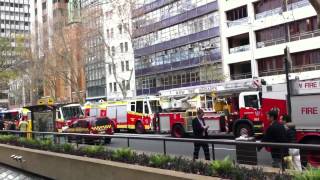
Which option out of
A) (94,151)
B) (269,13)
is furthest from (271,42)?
(94,151)

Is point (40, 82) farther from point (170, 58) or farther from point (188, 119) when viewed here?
point (188, 119)

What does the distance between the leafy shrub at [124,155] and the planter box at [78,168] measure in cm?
24

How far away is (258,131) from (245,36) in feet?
102

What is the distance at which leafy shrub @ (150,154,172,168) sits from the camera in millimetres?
9258

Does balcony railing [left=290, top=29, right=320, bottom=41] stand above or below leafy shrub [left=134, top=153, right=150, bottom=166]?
above

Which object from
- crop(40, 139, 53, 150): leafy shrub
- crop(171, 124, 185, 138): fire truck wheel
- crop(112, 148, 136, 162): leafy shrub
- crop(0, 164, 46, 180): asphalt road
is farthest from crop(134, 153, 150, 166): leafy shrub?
crop(171, 124, 185, 138): fire truck wheel

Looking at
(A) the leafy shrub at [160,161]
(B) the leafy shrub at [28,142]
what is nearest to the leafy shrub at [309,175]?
(A) the leafy shrub at [160,161]

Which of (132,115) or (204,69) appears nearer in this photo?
(132,115)

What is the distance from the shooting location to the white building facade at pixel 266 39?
4600 centimetres

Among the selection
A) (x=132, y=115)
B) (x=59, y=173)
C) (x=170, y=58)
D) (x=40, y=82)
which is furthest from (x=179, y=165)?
(x=40, y=82)

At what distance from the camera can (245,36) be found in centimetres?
5456

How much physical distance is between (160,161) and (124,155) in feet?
5.08

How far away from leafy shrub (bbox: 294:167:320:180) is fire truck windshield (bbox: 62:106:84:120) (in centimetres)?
3627

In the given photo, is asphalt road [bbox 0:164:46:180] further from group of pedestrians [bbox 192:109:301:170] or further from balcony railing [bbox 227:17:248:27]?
balcony railing [bbox 227:17:248:27]
